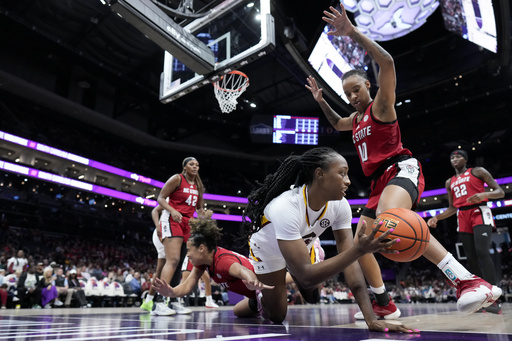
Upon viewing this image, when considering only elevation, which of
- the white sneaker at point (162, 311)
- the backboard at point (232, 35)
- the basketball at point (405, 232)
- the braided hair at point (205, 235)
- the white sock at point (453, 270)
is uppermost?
the backboard at point (232, 35)

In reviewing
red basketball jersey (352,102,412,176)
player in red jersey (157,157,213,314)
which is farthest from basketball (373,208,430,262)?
player in red jersey (157,157,213,314)

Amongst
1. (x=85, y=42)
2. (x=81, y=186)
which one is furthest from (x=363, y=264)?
(x=81, y=186)

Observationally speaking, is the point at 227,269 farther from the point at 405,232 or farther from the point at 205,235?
the point at 405,232

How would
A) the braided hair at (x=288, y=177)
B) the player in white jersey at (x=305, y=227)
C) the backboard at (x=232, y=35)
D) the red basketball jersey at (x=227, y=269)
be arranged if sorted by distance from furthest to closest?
the backboard at (x=232, y=35)
the red basketball jersey at (x=227, y=269)
the braided hair at (x=288, y=177)
the player in white jersey at (x=305, y=227)

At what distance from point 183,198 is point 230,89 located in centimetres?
396

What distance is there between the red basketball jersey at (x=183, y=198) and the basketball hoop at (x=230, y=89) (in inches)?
132

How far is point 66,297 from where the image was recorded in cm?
863

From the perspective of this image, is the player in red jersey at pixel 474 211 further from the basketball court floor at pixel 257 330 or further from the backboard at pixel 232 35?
the backboard at pixel 232 35

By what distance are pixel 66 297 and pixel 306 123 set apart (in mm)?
11157

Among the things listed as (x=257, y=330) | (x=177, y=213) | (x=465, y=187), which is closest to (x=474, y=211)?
(x=465, y=187)

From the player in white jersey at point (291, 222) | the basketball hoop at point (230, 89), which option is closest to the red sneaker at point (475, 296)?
the player in white jersey at point (291, 222)

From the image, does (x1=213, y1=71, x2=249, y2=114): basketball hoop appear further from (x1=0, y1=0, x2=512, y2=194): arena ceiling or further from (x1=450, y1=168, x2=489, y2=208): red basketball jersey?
(x1=450, y1=168, x2=489, y2=208): red basketball jersey

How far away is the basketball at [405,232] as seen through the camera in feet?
6.06

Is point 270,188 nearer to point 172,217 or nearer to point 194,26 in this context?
point 172,217
